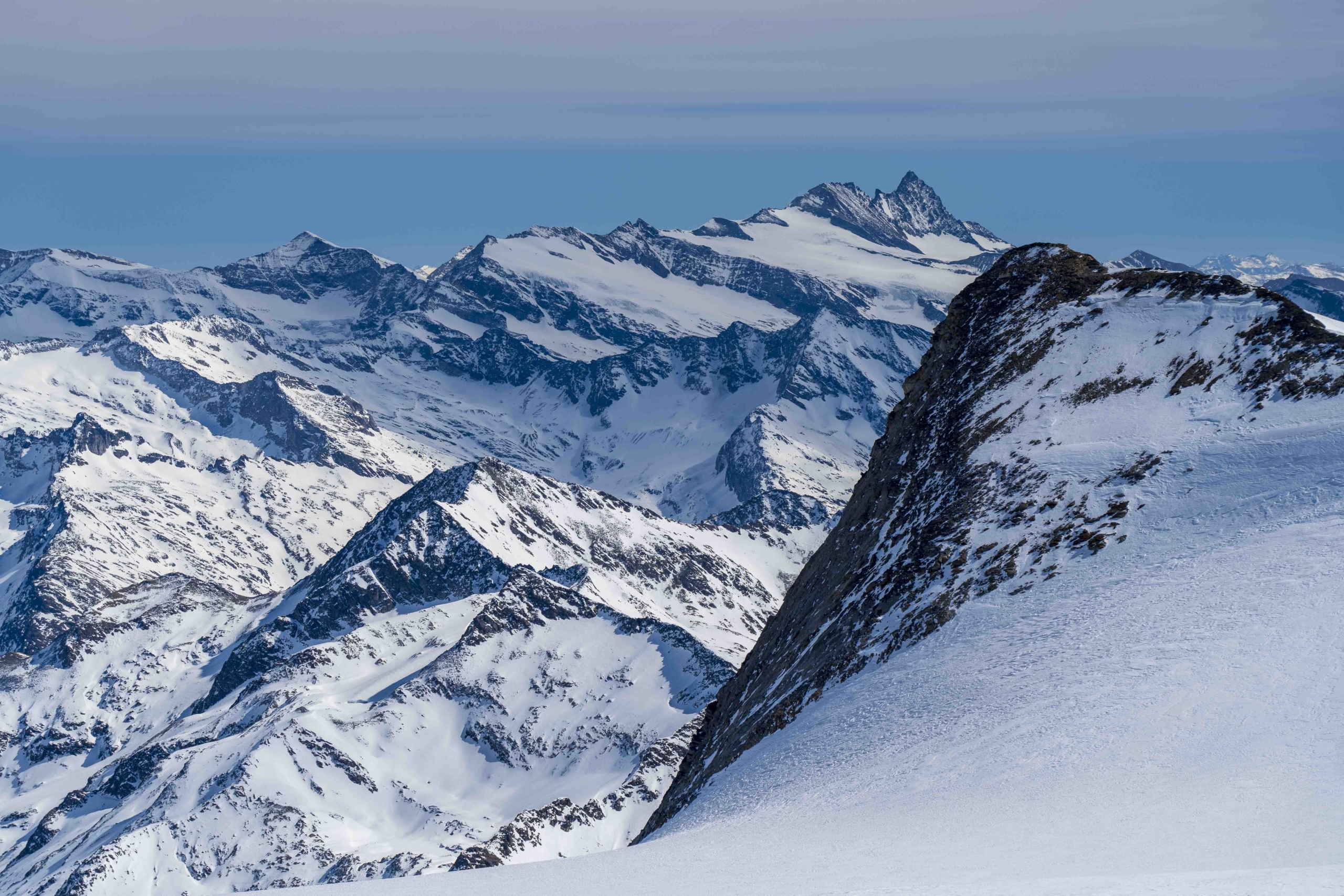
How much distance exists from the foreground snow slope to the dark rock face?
216 mm

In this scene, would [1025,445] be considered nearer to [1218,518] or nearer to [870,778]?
[1218,518]

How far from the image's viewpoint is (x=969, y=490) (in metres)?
67.0

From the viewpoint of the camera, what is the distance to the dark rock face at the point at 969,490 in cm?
5941

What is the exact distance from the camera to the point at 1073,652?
49.3 m

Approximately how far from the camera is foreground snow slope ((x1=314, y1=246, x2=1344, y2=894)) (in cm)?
3666

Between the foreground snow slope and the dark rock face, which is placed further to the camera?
the dark rock face

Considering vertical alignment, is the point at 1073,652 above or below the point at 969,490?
below

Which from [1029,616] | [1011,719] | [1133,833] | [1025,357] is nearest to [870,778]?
[1011,719]

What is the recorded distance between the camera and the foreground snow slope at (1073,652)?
36656mm

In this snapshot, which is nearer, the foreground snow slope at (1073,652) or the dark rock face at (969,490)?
the foreground snow slope at (1073,652)

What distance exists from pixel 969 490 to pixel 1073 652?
18405 mm

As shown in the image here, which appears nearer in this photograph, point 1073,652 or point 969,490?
point 1073,652

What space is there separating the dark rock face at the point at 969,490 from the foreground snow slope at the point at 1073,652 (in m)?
0.22

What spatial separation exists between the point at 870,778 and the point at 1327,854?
19.8m
